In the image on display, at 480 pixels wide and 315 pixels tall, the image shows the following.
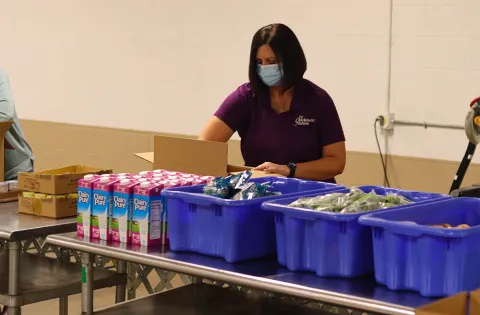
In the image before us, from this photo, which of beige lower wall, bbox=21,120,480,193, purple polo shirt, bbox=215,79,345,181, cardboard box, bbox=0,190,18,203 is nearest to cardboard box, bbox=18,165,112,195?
cardboard box, bbox=0,190,18,203

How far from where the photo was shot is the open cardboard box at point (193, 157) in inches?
127

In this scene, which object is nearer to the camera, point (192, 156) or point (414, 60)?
point (192, 156)

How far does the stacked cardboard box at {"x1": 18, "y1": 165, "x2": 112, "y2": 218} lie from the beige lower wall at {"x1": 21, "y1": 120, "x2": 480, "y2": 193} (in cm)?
190

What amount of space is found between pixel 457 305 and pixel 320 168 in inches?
63.8

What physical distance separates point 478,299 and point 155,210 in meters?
1.04

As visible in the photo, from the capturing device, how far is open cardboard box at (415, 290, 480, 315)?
79.0 inches

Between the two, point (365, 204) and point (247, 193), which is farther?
point (247, 193)

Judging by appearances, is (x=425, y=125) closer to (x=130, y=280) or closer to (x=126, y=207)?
(x=130, y=280)

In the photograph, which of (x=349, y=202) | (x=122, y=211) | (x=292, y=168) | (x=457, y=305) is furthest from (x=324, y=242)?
(x=292, y=168)

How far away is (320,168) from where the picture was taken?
11.9ft

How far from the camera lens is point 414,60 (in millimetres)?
4453

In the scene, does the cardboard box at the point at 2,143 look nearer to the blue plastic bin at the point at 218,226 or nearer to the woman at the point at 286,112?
the woman at the point at 286,112

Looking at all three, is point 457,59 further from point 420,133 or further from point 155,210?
point 155,210

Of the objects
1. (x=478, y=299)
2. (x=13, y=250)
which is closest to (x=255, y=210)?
(x=478, y=299)
